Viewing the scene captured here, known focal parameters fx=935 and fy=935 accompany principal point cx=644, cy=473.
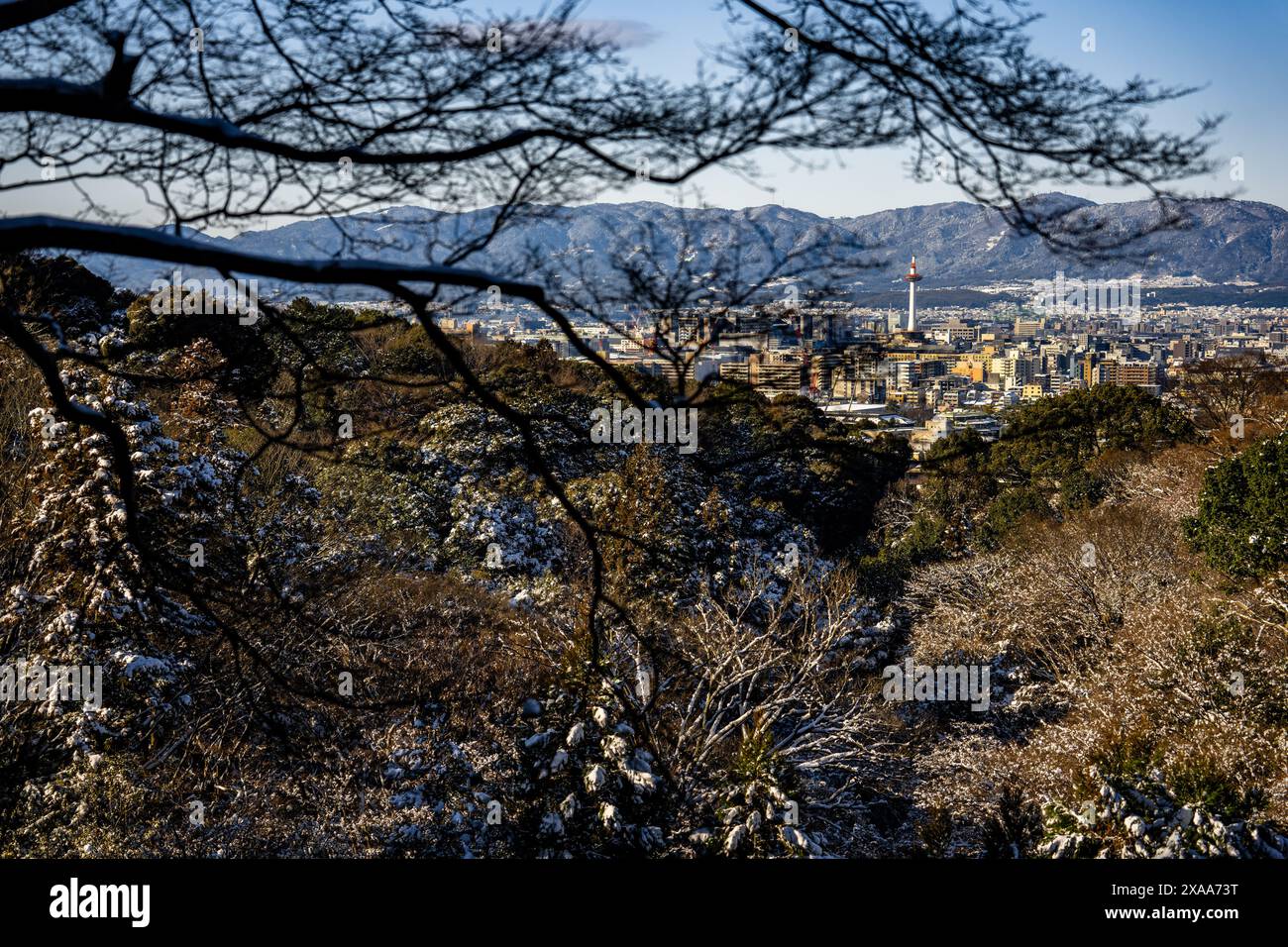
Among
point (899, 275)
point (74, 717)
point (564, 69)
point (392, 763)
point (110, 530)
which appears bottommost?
point (392, 763)

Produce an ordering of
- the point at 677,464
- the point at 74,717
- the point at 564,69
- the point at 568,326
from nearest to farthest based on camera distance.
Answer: the point at 568,326
the point at 564,69
the point at 74,717
the point at 677,464

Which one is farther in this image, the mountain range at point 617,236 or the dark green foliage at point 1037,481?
the dark green foliage at point 1037,481

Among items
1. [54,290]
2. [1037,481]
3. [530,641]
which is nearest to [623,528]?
[530,641]

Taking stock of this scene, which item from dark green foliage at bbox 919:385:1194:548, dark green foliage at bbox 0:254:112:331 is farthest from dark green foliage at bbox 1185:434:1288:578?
dark green foliage at bbox 0:254:112:331

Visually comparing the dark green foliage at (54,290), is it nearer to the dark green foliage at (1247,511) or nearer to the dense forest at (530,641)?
the dense forest at (530,641)

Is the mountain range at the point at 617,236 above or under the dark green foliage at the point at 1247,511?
above

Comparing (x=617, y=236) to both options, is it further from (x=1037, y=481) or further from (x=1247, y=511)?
(x=1037, y=481)

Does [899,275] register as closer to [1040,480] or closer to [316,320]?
[316,320]

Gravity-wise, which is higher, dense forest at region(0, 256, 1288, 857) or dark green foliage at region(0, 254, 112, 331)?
dark green foliage at region(0, 254, 112, 331)

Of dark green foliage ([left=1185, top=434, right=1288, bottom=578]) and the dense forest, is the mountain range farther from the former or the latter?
dark green foliage ([left=1185, top=434, right=1288, bottom=578])

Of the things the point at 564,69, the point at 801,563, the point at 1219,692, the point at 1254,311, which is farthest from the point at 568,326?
the point at 1254,311

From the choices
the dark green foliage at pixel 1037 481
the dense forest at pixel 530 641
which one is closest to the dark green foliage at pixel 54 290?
the dense forest at pixel 530 641
